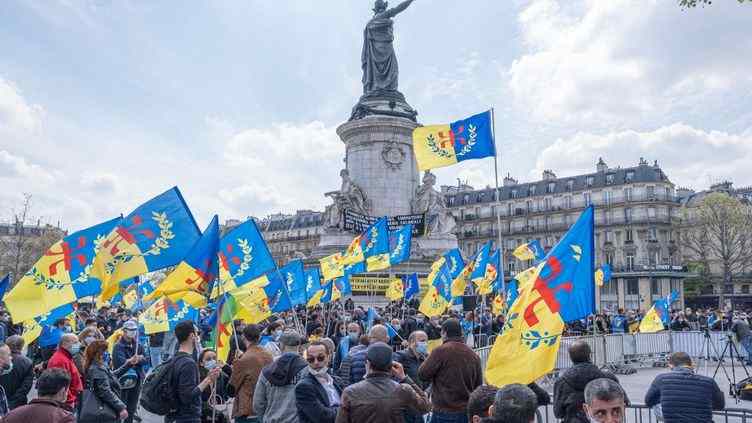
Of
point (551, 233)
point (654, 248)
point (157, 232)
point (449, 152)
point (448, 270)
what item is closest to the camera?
point (157, 232)

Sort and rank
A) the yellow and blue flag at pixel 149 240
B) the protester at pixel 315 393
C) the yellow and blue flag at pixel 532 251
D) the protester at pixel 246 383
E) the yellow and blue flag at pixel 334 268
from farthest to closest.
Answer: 1. the yellow and blue flag at pixel 532 251
2. the yellow and blue flag at pixel 334 268
3. the yellow and blue flag at pixel 149 240
4. the protester at pixel 246 383
5. the protester at pixel 315 393

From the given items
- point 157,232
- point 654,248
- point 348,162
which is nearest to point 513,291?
point 157,232

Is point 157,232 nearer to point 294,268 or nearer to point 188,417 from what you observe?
point 188,417

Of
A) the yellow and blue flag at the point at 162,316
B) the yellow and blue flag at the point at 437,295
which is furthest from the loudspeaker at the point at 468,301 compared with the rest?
the yellow and blue flag at the point at 162,316

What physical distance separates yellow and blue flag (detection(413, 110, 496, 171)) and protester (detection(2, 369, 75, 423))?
11.2m

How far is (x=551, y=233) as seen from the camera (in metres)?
78.2

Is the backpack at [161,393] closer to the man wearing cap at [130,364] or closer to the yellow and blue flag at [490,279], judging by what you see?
the man wearing cap at [130,364]

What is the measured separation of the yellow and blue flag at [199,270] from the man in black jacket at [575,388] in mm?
4976

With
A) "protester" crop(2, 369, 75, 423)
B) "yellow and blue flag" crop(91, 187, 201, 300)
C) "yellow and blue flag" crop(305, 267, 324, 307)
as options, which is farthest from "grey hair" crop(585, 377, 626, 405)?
"yellow and blue flag" crop(305, 267, 324, 307)

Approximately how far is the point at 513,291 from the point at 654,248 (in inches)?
2314

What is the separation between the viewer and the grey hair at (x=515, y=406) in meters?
3.98

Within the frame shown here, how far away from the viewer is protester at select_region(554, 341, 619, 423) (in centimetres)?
638

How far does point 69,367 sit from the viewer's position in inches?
323

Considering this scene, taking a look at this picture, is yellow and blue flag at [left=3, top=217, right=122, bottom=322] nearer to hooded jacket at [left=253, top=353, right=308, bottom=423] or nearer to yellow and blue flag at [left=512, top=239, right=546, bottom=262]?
hooded jacket at [left=253, top=353, right=308, bottom=423]
